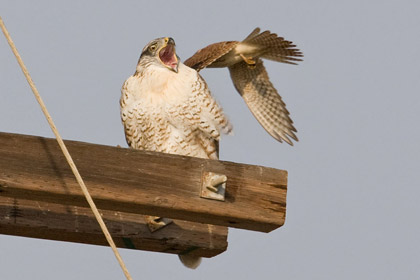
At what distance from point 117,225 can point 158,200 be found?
0.94m

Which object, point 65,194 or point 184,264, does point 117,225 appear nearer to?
point 184,264

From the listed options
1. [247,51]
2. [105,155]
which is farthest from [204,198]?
[247,51]

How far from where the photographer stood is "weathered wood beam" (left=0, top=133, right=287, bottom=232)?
163 inches

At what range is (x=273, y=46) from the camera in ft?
25.1

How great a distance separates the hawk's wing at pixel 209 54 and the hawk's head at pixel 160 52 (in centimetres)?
38

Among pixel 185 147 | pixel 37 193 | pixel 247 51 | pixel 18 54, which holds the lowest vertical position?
pixel 37 193

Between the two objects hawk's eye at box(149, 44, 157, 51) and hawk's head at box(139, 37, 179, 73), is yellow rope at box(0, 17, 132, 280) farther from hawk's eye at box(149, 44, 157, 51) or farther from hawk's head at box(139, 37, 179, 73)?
hawk's eye at box(149, 44, 157, 51)

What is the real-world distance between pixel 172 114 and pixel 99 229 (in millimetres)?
1526

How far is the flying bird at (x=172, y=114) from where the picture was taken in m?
6.42

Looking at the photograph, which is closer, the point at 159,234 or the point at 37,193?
the point at 37,193

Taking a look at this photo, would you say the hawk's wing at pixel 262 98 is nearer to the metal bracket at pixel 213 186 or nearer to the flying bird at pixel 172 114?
the flying bird at pixel 172 114

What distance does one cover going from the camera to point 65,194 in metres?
4.14

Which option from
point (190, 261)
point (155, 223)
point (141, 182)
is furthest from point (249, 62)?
point (141, 182)

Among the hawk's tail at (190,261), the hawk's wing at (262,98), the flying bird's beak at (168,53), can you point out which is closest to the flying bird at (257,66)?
A: the hawk's wing at (262,98)
